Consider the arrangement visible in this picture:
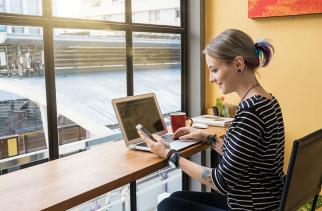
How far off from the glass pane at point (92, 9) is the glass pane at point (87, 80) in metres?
0.09

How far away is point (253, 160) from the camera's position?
1265 mm

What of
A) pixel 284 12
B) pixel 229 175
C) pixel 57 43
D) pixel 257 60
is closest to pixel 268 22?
pixel 284 12

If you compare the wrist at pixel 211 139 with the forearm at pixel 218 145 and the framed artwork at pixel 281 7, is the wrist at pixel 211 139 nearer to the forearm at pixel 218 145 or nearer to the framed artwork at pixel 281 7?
the forearm at pixel 218 145

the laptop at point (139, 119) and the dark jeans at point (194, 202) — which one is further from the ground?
the laptop at point (139, 119)

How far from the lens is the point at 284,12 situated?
7.98 feet

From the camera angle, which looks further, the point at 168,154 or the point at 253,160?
the point at 168,154

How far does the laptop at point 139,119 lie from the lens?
1.85 metres

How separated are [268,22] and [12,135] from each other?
183 cm

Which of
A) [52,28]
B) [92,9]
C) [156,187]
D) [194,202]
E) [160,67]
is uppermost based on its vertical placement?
[92,9]

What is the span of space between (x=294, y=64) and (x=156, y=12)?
1050 mm

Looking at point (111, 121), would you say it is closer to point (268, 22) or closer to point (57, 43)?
point (57, 43)

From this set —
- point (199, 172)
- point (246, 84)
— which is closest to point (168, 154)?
point (199, 172)

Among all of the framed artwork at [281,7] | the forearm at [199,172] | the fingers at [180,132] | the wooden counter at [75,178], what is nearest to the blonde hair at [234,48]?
the forearm at [199,172]

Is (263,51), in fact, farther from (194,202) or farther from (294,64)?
(294,64)
